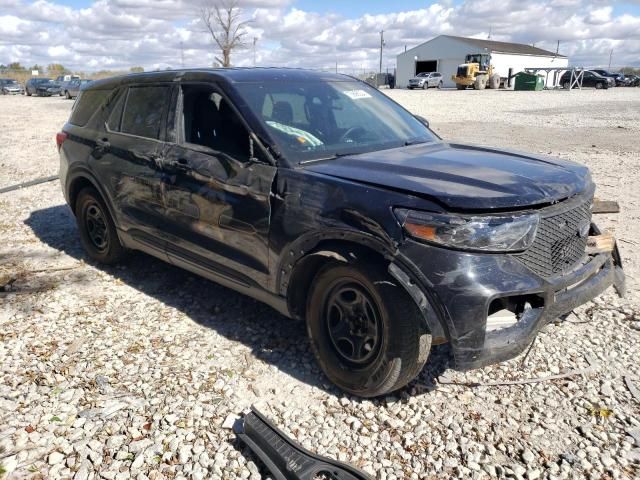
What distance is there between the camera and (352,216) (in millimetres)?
2859

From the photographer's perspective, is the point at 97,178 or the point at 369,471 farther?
the point at 97,178

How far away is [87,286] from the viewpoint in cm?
492

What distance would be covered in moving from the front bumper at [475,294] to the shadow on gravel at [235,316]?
2.40 ft

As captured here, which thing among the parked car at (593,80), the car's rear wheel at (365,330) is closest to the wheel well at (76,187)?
the car's rear wheel at (365,330)

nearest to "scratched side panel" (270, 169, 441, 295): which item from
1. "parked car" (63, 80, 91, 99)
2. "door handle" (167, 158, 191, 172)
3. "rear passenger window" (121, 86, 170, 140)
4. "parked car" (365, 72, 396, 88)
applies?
"door handle" (167, 158, 191, 172)

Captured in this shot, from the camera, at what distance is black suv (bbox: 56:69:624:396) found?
8.65 ft

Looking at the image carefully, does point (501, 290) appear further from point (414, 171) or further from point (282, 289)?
point (282, 289)

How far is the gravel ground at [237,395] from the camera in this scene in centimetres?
271

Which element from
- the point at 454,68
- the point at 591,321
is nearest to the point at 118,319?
the point at 591,321

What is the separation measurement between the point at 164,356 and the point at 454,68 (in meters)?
62.4

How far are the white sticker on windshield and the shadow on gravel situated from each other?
5.95ft

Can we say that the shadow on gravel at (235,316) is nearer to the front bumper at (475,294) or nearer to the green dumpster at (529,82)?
the front bumper at (475,294)

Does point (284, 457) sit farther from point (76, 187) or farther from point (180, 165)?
point (76, 187)

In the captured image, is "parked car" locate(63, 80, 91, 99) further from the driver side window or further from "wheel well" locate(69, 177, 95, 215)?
the driver side window
